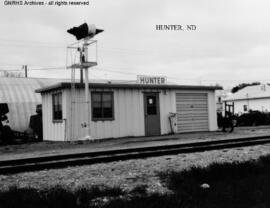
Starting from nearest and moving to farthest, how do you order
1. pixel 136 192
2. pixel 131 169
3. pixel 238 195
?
1. pixel 238 195
2. pixel 136 192
3. pixel 131 169

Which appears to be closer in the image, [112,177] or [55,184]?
[55,184]

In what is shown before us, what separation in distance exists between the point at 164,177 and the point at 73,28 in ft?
38.9

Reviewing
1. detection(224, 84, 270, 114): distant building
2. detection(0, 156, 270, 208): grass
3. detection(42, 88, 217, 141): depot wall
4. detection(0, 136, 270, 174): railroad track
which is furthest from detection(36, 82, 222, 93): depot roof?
detection(224, 84, 270, 114): distant building

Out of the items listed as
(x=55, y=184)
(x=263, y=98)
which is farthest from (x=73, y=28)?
(x=263, y=98)

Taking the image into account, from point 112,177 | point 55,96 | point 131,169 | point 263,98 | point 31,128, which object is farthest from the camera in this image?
point 263,98

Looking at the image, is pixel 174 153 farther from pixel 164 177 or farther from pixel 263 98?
pixel 263 98

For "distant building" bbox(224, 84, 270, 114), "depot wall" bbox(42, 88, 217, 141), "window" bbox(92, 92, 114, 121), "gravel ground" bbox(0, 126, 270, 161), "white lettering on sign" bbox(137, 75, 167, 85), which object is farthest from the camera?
"distant building" bbox(224, 84, 270, 114)

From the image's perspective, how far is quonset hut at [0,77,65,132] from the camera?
26.5 metres

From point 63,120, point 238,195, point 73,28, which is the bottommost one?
point 238,195

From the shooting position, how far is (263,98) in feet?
173

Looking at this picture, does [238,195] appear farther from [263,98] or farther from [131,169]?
[263,98]

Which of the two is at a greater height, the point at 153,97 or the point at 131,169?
the point at 153,97

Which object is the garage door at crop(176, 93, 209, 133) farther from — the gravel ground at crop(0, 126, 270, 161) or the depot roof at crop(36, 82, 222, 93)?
the gravel ground at crop(0, 126, 270, 161)

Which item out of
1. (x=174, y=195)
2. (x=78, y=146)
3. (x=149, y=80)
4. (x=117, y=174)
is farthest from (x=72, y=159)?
(x=149, y=80)
